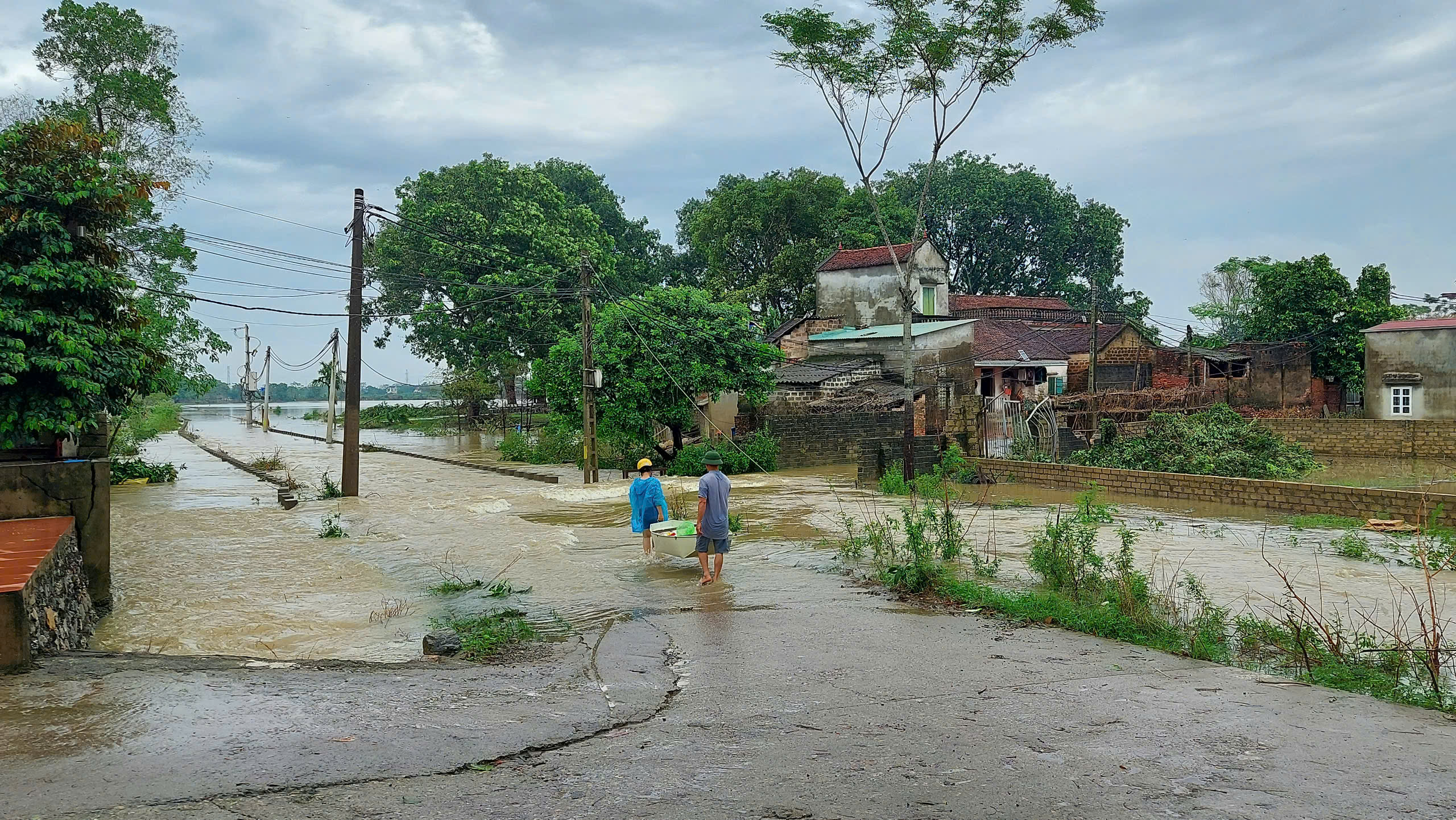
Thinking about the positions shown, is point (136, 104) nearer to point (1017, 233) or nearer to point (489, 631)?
point (489, 631)

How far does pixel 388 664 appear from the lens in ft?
24.5

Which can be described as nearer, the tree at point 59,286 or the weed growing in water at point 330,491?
the tree at point 59,286

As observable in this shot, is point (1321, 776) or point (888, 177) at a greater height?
point (888, 177)

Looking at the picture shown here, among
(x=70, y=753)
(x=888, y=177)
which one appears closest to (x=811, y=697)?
(x=70, y=753)

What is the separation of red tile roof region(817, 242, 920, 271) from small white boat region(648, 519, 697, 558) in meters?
33.1

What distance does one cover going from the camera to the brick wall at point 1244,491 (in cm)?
1491

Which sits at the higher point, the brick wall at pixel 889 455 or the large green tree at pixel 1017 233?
the large green tree at pixel 1017 233

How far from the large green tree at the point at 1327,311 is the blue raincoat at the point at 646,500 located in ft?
119

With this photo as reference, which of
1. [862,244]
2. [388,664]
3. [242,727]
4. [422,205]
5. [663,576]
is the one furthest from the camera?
[862,244]

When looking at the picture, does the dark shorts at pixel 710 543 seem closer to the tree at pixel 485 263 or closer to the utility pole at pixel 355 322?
the utility pole at pixel 355 322

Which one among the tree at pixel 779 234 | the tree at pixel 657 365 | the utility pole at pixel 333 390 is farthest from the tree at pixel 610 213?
the tree at pixel 657 365

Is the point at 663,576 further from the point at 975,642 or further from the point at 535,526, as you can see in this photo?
the point at 535,526

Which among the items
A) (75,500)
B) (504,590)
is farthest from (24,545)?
(504,590)

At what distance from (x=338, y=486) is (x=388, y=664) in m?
19.2
